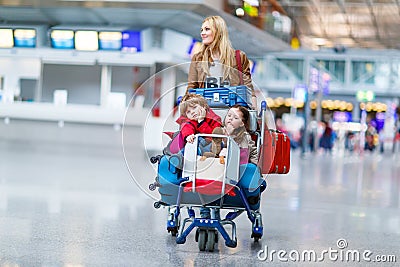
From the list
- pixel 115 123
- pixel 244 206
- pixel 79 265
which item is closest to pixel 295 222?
pixel 244 206

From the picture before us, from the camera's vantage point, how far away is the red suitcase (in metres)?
6.68

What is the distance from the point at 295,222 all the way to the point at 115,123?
14.3 m

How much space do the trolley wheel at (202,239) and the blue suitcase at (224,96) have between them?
898 millimetres

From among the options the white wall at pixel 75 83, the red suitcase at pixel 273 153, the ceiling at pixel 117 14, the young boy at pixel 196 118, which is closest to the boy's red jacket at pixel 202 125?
the young boy at pixel 196 118

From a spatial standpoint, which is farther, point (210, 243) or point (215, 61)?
point (215, 61)

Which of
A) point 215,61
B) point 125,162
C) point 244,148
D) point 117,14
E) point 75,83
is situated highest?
point 117,14

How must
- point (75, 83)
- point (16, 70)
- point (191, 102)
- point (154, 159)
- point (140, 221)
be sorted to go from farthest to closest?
point (75, 83), point (16, 70), point (140, 221), point (154, 159), point (191, 102)

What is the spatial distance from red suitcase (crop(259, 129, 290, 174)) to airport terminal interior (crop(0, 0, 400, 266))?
0.11 m

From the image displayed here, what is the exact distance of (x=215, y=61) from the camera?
678cm

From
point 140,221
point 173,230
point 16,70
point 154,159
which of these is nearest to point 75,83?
point 16,70

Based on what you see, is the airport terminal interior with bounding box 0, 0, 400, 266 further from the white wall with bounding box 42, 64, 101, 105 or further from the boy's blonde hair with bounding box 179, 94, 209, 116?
the boy's blonde hair with bounding box 179, 94, 209, 116

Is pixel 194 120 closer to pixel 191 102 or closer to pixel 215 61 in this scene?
pixel 191 102

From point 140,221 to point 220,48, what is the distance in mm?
2236

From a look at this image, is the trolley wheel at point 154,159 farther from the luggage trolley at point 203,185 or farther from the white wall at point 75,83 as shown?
the white wall at point 75,83
